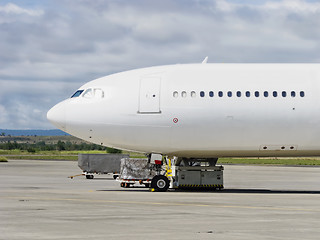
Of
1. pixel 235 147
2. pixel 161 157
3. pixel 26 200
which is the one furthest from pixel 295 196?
pixel 26 200

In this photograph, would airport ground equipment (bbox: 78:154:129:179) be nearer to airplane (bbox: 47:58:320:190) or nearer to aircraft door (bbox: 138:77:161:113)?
airplane (bbox: 47:58:320:190)

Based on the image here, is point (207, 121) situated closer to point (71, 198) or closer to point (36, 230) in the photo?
point (71, 198)

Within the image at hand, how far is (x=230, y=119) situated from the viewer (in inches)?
1186

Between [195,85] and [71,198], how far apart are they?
798cm

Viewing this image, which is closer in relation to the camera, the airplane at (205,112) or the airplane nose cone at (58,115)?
the airplane at (205,112)

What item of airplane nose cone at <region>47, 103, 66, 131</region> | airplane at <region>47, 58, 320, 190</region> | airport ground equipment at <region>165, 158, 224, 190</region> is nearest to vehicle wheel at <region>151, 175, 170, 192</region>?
airplane at <region>47, 58, 320, 190</region>

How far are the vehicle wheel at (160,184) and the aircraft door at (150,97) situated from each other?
129 inches

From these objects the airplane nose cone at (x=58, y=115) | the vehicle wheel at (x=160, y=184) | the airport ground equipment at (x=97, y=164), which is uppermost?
the airplane nose cone at (x=58, y=115)

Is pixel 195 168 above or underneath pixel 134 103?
underneath

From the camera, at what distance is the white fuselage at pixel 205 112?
30.1 metres

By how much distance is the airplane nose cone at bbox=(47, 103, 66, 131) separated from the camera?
101 feet

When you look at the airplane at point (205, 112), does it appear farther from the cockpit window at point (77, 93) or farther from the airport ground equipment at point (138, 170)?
the airport ground equipment at point (138, 170)

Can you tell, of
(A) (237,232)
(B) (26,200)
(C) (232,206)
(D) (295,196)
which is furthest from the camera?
(D) (295,196)

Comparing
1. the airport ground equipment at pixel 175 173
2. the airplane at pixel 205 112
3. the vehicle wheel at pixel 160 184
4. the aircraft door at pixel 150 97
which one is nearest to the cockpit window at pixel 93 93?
the airplane at pixel 205 112
